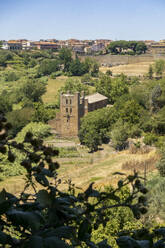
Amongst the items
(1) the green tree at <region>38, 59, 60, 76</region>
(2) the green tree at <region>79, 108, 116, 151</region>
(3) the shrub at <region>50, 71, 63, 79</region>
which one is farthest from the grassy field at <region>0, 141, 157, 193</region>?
(1) the green tree at <region>38, 59, 60, 76</region>

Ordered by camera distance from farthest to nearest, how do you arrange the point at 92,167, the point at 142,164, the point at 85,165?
1. the point at 85,165
2. the point at 92,167
3. the point at 142,164

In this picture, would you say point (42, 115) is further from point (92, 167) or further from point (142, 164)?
point (142, 164)

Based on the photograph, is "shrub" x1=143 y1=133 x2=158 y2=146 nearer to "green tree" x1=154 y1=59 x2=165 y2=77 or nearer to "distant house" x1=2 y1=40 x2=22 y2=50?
"green tree" x1=154 y1=59 x2=165 y2=77

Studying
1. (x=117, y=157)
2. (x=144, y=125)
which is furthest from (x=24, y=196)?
(x=144, y=125)

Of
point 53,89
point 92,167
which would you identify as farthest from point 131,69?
point 92,167

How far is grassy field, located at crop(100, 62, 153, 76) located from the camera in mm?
61469

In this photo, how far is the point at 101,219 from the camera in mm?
1908

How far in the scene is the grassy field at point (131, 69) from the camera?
61469 mm

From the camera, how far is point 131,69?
6538 cm

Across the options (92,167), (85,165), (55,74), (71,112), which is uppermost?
(55,74)

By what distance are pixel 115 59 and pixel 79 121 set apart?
148ft

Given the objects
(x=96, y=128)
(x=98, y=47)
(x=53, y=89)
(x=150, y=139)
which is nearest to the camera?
(x=150, y=139)

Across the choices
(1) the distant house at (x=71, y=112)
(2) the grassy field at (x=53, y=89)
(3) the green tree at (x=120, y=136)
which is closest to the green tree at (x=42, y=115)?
(1) the distant house at (x=71, y=112)

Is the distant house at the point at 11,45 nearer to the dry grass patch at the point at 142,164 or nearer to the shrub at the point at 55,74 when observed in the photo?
the shrub at the point at 55,74
